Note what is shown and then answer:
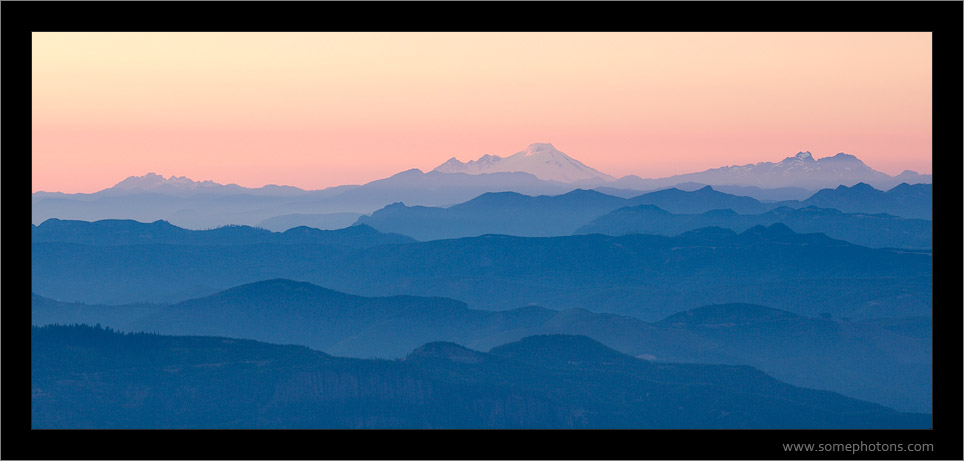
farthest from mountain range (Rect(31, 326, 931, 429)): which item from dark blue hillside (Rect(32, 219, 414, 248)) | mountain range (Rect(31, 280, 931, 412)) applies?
dark blue hillside (Rect(32, 219, 414, 248))

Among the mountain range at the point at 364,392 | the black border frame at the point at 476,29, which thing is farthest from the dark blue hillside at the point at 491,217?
the black border frame at the point at 476,29

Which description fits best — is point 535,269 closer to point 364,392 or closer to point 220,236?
point 220,236

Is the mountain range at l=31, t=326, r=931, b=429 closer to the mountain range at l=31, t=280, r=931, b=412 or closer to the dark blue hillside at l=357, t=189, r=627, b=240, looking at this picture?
the mountain range at l=31, t=280, r=931, b=412

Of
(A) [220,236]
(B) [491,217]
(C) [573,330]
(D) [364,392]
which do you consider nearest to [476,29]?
(D) [364,392]

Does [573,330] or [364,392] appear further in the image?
[573,330]

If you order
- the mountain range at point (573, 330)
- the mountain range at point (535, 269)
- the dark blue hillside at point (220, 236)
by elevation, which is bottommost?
the mountain range at point (573, 330)

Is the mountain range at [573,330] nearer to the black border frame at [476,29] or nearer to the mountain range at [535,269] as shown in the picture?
the mountain range at [535,269]
